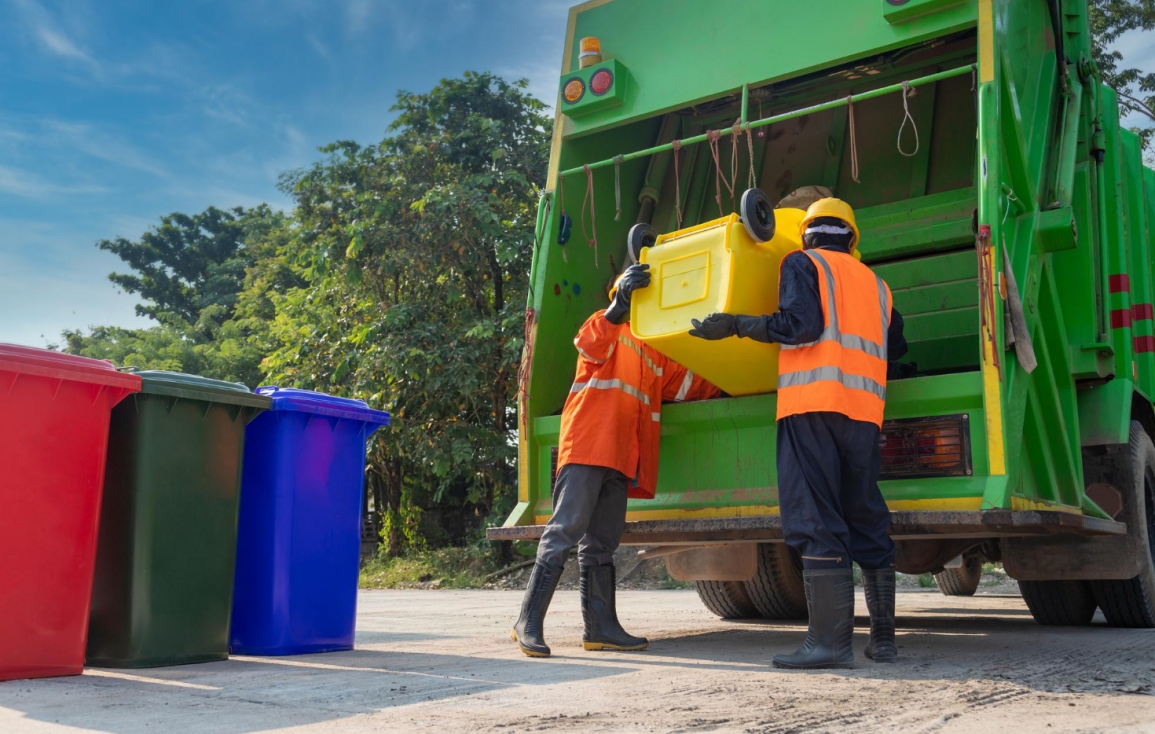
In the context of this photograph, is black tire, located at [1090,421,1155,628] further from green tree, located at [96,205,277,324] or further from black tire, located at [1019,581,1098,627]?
green tree, located at [96,205,277,324]

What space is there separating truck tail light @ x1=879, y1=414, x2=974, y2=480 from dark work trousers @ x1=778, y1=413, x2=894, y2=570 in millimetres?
210

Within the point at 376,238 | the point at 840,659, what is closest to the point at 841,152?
the point at 840,659

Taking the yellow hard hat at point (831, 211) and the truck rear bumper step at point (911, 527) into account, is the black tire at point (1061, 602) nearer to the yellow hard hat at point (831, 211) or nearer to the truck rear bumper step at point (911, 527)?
the truck rear bumper step at point (911, 527)

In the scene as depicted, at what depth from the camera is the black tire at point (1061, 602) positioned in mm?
5188

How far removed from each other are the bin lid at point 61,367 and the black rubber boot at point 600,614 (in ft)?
6.02

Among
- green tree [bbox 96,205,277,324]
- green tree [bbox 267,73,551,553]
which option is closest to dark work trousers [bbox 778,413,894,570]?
green tree [bbox 267,73,551,553]

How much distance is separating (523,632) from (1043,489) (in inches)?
78.1

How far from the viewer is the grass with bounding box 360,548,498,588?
11.6 meters

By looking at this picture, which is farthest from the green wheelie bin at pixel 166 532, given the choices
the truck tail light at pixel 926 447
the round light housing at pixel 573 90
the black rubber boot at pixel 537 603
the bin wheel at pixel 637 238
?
the truck tail light at pixel 926 447

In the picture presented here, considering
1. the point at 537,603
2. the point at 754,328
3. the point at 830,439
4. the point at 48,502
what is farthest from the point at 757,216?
the point at 48,502

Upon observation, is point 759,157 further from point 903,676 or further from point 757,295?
point 903,676

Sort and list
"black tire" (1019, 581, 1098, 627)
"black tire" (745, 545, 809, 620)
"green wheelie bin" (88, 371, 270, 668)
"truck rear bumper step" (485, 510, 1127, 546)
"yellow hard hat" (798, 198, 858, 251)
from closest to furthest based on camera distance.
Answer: "truck rear bumper step" (485, 510, 1127, 546)
"green wheelie bin" (88, 371, 270, 668)
"yellow hard hat" (798, 198, 858, 251)
"black tire" (1019, 581, 1098, 627)
"black tire" (745, 545, 809, 620)

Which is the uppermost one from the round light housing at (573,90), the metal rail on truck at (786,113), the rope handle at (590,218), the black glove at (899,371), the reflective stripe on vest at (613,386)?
the round light housing at (573,90)

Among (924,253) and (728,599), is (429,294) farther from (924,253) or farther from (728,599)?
(924,253)
